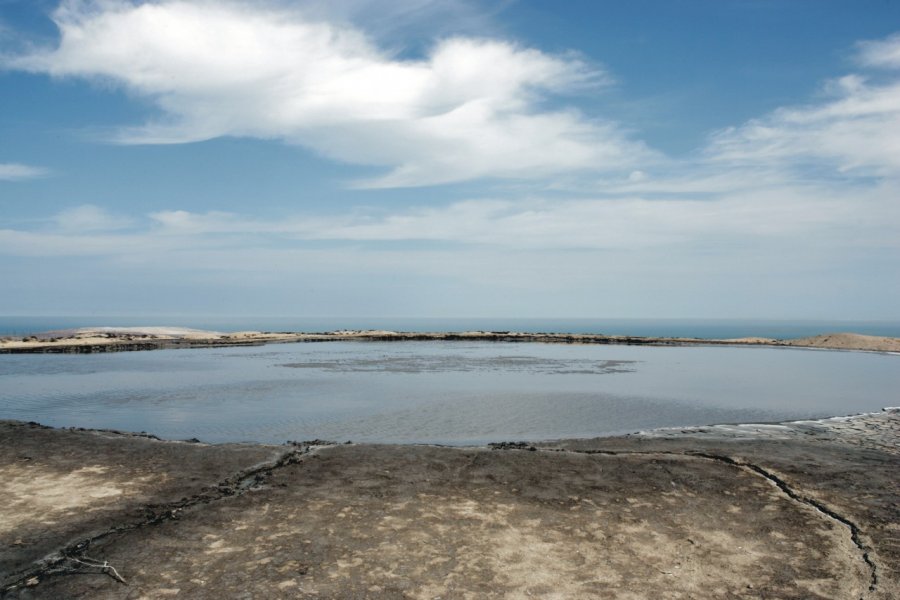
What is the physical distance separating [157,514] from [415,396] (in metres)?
16.5

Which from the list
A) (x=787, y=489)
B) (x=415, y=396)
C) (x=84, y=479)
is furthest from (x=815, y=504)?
(x=415, y=396)

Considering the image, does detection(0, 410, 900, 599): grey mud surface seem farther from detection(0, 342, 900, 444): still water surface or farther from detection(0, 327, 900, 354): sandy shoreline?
detection(0, 327, 900, 354): sandy shoreline

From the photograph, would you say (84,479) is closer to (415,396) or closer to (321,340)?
(415,396)

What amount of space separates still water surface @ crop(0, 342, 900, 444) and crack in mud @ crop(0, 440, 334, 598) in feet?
12.2

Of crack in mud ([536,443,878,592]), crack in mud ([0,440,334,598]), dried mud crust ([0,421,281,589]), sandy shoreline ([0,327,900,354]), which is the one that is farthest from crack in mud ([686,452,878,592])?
sandy shoreline ([0,327,900,354])

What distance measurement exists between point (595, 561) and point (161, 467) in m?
9.42

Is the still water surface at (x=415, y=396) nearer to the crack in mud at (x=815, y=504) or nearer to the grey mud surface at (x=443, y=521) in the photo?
the grey mud surface at (x=443, y=521)

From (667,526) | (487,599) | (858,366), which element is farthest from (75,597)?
(858,366)

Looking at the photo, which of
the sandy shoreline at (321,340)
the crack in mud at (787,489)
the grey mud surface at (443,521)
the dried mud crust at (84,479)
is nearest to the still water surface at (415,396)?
the dried mud crust at (84,479)

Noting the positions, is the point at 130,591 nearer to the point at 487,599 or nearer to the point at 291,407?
the point at 487,599

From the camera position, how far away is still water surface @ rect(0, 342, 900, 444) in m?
19.2

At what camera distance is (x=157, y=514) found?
993 centimetres

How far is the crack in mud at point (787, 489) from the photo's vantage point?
8.36 m

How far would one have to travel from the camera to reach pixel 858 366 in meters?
45.8
